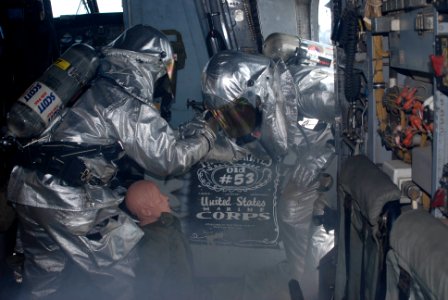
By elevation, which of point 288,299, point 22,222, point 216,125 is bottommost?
point 288,299

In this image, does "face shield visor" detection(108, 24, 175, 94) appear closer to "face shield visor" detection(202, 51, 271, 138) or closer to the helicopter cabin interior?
"face shield visor" detection(202, 51, 271, 138)

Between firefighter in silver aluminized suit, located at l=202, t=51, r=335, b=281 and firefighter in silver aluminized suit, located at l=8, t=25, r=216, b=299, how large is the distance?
32cm

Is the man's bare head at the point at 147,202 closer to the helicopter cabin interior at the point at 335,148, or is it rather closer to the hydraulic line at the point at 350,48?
the helicopter cabin interior at the point at 335,148

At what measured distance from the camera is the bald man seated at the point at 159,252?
3148 mm

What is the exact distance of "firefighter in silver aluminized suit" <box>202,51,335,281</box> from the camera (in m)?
3.74

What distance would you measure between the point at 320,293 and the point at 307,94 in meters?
1.47

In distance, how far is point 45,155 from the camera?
10.9 ft

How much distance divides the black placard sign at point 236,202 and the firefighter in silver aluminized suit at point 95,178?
0.27 meters

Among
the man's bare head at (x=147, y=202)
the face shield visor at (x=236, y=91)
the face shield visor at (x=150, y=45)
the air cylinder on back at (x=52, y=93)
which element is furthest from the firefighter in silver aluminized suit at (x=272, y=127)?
the air cylinder on back at (x=52, y=93)

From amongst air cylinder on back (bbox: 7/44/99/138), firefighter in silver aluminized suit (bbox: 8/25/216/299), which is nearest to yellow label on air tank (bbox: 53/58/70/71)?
air cylinder on back (bbox: 7/44/99/138)

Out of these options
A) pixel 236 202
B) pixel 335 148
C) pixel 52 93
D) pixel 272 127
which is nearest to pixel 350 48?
pixel 335 148

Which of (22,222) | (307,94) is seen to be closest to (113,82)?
(22,222)

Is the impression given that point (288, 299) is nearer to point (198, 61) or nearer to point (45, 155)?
point (45, 155)

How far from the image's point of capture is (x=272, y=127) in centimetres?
375
